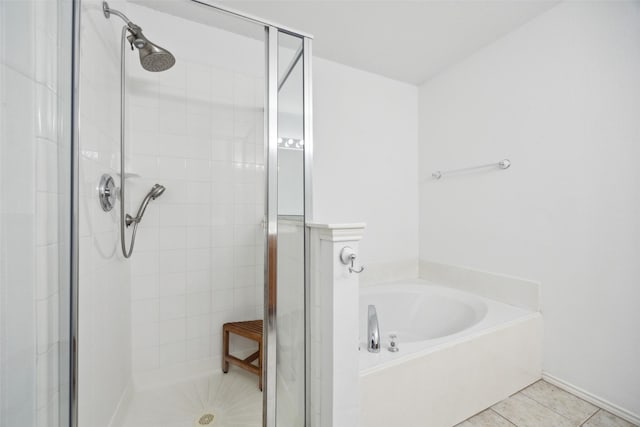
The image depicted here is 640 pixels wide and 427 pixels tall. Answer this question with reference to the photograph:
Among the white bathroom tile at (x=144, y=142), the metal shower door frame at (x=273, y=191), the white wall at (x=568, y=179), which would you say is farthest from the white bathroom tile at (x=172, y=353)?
the white wall at (x=568, y=179)

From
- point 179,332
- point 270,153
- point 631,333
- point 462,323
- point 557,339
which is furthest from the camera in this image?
point 462,323

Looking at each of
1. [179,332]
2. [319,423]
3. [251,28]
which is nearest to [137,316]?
[179,332]

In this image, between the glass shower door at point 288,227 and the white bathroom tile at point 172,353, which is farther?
the white bathroom tile at point 172,353

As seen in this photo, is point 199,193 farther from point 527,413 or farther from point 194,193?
point 527,413

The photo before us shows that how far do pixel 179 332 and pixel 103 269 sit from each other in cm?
70

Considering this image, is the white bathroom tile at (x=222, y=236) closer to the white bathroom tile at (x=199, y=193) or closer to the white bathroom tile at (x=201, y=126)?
the white bathroom tile at (x=199, y=193)

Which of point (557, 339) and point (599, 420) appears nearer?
point (599, 420)

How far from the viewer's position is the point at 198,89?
166cm

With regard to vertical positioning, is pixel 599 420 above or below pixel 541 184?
below

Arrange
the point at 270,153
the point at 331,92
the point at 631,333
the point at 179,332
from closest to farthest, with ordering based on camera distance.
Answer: the point at 270,153 < the point at 631,333 < the point at 179,332 < the point at 331,92

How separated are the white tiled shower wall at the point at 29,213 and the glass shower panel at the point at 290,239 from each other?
0.64m

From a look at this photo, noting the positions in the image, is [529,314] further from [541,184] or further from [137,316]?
[137,316]

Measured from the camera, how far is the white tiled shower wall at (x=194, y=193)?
1515 millimetres

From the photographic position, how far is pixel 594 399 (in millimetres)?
1325
